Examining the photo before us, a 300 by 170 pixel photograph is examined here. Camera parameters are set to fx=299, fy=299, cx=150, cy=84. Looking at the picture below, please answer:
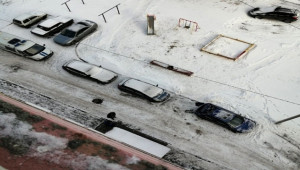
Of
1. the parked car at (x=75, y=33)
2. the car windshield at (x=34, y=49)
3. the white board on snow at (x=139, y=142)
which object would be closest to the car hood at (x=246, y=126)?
the white board on snow at (x=139, y=142)

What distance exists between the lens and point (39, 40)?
29.2 metres

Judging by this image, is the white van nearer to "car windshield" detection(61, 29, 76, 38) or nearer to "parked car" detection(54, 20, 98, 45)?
"parked car" detection(54, 20, 98, 45)

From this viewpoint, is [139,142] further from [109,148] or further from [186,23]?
[186,23]

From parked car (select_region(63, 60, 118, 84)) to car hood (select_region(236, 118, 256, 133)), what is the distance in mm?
10352

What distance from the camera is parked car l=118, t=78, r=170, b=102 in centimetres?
2162

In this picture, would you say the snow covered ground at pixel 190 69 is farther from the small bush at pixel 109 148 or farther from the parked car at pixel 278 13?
the small bush at pixel 109 148

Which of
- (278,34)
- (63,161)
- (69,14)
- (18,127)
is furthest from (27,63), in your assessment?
(278,34)

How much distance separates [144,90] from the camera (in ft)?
71.8

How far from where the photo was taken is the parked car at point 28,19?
3070 centimetres

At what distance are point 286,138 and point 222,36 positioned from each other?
1219cm

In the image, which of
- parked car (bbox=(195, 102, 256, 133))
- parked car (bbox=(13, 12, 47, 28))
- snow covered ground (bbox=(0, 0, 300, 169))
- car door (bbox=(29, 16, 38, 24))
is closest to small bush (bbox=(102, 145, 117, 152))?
snow covered ground (bbox=(0, 0, 300, 169))

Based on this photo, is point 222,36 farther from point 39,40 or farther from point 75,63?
point 39,40

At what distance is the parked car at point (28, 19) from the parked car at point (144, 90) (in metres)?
14.4

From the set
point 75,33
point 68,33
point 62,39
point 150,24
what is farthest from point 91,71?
point 150,24
